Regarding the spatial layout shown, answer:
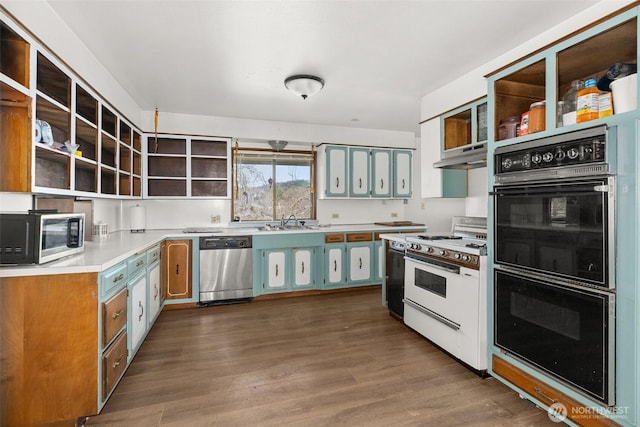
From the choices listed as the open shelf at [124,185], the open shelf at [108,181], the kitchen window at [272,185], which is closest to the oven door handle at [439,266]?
the kitchen window at [272,185]

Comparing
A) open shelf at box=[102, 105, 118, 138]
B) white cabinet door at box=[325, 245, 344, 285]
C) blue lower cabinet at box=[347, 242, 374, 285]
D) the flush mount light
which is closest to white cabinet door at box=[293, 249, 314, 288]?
white cabinet door at box=[325, 245, 344, 285]

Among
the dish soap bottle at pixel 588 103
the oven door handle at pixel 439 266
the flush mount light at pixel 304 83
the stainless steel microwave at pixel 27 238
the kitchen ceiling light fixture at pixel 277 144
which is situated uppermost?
the flush mount light at pixel 304 83

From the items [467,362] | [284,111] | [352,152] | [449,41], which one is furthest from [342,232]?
[449,41]

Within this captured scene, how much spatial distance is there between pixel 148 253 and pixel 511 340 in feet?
9.94

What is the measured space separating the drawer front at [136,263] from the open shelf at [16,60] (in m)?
1.28

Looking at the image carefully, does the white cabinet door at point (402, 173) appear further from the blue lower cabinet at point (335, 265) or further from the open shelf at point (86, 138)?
the open shelf at point (86, 138)

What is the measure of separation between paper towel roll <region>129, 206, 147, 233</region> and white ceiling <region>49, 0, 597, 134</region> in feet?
4.45

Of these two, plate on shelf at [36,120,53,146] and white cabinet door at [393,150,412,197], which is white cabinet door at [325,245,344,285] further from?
plate on shelf at [36,120,53,146]

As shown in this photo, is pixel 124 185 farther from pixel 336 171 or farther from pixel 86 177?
pixel 336 171

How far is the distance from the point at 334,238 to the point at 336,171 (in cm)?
107

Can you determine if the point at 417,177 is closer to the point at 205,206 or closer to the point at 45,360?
the point at 205,206

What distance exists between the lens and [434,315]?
2.71 metres

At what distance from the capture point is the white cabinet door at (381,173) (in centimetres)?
504

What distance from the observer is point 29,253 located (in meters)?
1.70
